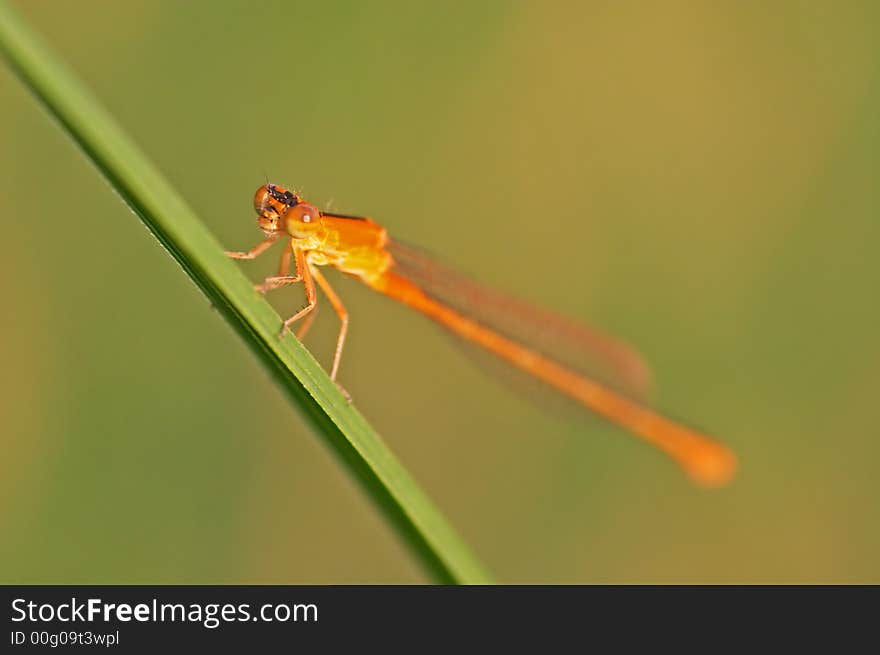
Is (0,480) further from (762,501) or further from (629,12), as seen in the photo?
(629,12)

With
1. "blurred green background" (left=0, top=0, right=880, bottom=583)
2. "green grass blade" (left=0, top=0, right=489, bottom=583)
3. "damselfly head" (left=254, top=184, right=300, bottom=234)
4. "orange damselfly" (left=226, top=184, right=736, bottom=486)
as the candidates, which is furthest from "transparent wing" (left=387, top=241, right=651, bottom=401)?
"green grass blade" (left=0, top=0, right=489, bottom=583)

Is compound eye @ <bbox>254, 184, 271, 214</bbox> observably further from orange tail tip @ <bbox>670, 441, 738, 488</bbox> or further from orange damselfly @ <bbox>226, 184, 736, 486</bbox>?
orange tail tip @ <bbox>670, 441, 738, 488</bbox>

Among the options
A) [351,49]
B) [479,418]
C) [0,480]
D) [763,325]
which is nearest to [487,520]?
[479,418]

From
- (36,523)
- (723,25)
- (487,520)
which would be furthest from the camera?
(723,25)

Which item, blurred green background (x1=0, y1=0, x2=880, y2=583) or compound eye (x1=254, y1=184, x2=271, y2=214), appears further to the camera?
blurred green background (x1=0, y1=0, x2=880, y2=583)

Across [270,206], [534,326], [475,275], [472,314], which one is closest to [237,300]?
[270,206]

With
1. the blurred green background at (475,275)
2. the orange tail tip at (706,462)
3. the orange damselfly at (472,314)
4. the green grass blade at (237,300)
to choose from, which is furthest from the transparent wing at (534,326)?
the green grass blade at (237,300)
